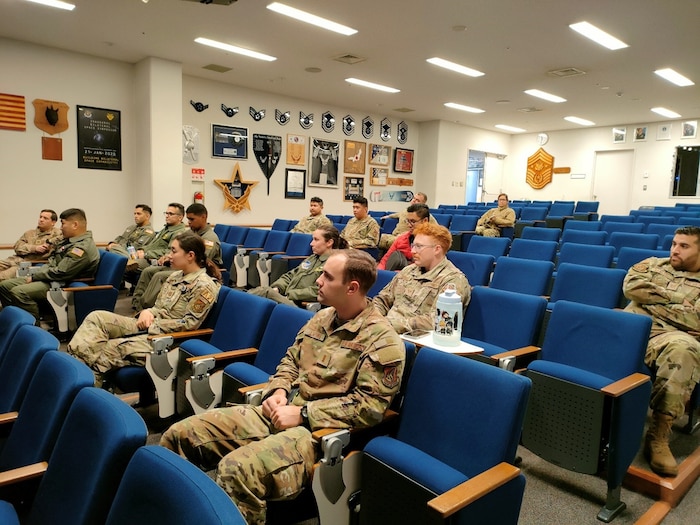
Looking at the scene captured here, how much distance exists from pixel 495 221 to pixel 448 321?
5.84 m

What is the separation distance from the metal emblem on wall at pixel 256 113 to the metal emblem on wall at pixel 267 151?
13.5 inches

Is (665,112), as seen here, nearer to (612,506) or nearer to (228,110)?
(228,110)

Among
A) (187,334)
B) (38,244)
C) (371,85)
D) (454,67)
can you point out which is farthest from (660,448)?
(371,85)

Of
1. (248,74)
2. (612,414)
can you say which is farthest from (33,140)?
(612,414)

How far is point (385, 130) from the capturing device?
1265cm

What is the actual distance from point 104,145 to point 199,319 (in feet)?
20.9

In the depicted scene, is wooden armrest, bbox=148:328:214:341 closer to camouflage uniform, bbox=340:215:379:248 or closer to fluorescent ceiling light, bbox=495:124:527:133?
camouflage uniform, bbox=340:215:379:248

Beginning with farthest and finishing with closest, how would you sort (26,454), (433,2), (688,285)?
(433,2)
(688,285)
(26,454)

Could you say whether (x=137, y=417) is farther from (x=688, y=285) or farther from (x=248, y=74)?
(x=248, y=74)

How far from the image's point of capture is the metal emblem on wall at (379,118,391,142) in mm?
12570

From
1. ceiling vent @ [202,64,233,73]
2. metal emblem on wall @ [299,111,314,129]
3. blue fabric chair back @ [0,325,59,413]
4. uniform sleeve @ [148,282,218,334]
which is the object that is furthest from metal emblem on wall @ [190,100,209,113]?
blue fabric chair back @ [0,325,59,413]

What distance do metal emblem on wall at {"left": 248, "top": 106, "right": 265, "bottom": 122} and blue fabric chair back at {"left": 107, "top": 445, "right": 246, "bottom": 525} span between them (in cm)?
961

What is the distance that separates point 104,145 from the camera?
7875 millimetres

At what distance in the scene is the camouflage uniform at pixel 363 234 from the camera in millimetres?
6312
